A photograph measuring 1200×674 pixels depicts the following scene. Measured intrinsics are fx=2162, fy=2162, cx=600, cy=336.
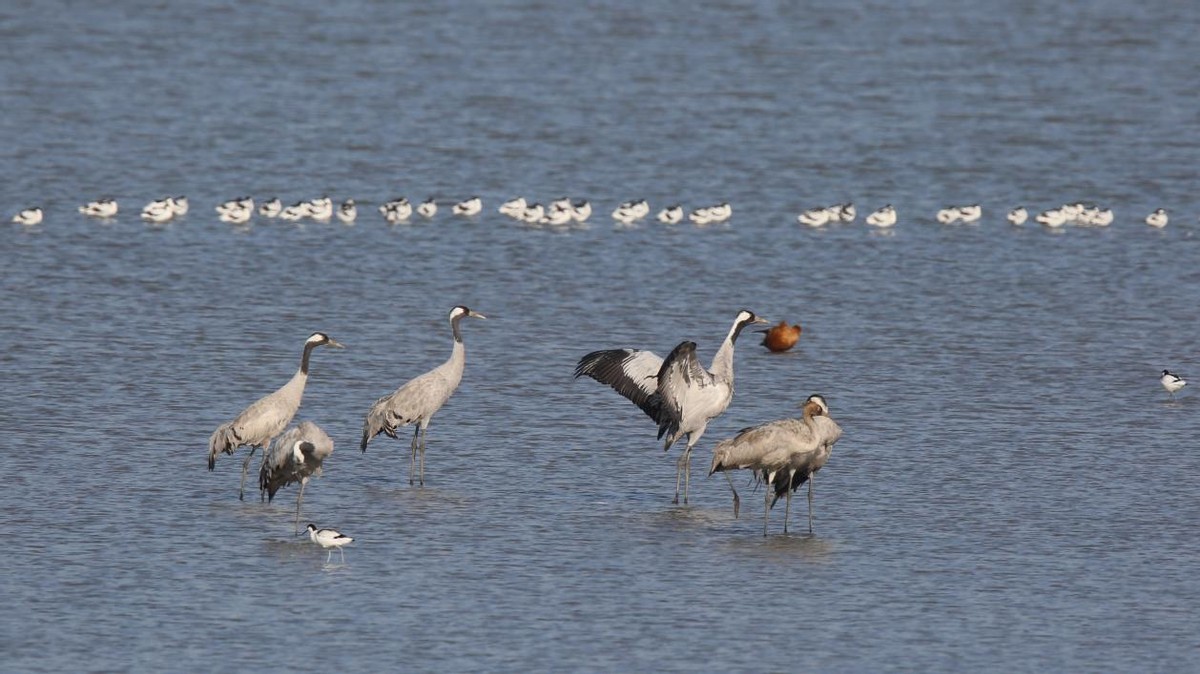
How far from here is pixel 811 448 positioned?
2045cm

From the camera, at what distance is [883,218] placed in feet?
133

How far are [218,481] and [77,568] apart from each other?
3.91 metres

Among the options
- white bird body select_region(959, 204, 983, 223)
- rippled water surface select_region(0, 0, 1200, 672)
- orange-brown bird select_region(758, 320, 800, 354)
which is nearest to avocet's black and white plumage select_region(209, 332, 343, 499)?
rippled water surface select_region(0, 0, 1200, 672)

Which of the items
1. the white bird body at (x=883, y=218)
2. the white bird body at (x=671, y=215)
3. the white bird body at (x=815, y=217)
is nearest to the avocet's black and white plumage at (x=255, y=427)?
the white bird body at (x=671, y=215)

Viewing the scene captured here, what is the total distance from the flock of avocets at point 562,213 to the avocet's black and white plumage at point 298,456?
19578mm

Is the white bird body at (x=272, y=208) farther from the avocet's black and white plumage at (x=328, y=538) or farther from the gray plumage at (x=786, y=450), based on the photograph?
the avocet's black and white plumage at (x=328, y=538)

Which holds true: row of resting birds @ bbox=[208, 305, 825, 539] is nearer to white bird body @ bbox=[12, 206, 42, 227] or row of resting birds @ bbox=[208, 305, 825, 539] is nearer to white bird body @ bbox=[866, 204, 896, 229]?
white bird body @ bbox=[12, 206, 42, 227]

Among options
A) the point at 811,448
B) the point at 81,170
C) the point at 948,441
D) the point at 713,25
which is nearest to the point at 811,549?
the point at 811,448

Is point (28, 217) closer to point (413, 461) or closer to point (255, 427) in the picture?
point (413, 461)

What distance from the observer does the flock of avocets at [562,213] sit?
39.8 metres

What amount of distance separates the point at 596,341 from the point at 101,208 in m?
13.3

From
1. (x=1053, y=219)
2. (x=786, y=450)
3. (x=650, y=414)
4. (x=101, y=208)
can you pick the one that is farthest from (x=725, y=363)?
(x=101, y=208)

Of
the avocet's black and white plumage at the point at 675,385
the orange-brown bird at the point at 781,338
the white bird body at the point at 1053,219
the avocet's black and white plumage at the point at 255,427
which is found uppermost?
the white bird body at the point at 1053,219

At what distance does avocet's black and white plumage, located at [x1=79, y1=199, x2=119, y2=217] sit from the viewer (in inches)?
1559
